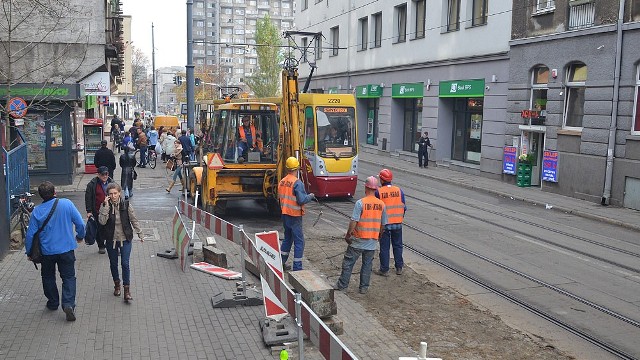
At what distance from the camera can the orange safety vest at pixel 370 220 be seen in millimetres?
9102

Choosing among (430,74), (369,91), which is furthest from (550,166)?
(369,91)

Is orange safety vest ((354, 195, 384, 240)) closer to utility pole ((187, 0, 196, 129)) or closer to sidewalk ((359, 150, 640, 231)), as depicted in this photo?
sidewalk ((359, 150, 640, 231))

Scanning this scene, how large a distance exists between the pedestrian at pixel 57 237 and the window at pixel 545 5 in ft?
63.1

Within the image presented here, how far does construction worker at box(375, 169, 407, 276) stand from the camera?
10.1 metres

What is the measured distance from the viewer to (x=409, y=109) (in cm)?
3509

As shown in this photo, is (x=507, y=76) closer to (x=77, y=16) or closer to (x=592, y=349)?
(x=77, y=16)

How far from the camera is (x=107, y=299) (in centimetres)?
870

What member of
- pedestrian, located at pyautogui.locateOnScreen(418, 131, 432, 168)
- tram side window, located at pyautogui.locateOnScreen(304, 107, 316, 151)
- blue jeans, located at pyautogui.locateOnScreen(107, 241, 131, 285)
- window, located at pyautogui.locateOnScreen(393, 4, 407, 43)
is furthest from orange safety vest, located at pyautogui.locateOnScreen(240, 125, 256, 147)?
window, located at pyautogui.locateOnScreen(393, 4, 407, 43)

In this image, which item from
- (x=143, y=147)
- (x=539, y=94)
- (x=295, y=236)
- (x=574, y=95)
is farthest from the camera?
(x=143, y=147)

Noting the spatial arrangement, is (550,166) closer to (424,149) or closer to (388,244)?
(424,149)

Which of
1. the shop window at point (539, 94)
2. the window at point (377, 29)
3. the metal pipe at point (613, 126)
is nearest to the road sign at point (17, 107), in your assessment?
the metal pipe at point (613, 126)

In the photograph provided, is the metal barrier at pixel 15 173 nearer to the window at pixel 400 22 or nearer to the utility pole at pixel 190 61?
the utility pole at pixel 190 61

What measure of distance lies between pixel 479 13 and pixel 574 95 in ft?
24.4

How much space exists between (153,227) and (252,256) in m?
6.48
